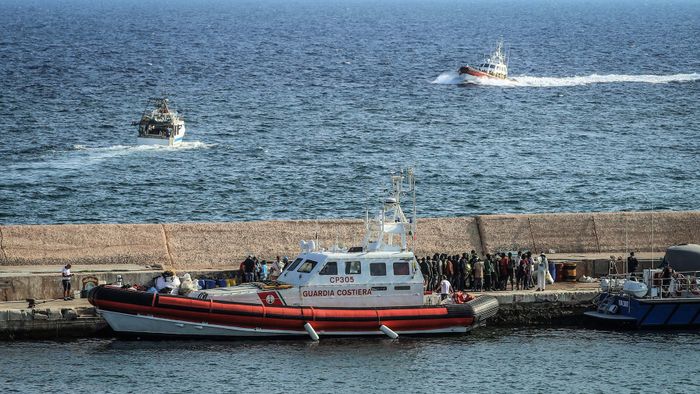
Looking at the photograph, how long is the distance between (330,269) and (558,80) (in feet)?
296

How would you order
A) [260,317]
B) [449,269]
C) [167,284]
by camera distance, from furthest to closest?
[449,269] < [167,284] < [260,317]

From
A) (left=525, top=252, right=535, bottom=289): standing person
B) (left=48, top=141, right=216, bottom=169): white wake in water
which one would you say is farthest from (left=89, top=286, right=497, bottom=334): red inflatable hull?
(left=48, top=141, right=216, bottom=169): white wake in water

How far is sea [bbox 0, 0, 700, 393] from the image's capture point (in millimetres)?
35312

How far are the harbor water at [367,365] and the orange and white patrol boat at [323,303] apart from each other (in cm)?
41

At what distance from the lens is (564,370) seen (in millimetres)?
35812

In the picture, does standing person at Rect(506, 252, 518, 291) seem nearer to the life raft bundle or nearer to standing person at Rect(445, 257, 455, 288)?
standing person at Rect(445, 257, 455, 288)

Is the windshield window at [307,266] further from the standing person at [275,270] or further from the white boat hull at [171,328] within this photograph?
the white boat hull at [171,328]

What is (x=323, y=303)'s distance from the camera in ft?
126

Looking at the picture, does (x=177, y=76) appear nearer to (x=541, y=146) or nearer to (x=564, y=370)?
(x=541, y=146)

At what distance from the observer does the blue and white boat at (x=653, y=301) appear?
3950cm

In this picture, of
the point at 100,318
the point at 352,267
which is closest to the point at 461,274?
the point at 352,267

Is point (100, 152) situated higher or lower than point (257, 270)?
higher

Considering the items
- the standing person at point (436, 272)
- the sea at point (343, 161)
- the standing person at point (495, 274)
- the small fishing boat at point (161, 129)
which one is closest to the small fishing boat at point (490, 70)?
the sea at point (343, 161)

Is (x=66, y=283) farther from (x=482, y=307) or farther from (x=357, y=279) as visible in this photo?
(x=482, y=307)
